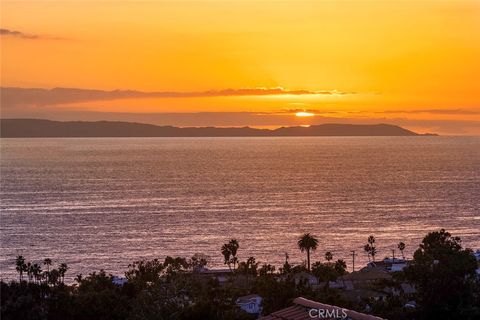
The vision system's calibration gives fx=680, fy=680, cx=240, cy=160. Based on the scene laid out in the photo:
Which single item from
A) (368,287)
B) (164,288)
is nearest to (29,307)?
(164,288)

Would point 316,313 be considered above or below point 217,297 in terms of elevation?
above

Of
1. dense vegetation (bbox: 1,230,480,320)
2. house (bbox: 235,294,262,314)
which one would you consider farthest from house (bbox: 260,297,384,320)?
house (bbox: 235,294,262,314)

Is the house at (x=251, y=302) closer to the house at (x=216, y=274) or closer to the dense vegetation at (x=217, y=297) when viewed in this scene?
the dense vegetation at (x=217, y=297)

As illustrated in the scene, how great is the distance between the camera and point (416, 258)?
995 inches

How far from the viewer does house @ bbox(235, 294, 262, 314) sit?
127 ft

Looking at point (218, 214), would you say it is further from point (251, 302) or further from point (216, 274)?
point (251, 302)

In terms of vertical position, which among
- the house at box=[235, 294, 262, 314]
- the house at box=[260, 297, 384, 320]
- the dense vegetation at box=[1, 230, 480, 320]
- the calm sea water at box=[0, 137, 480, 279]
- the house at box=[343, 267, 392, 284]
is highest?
the house at box=[260, 297, 384, 320]

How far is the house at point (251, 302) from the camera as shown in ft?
127

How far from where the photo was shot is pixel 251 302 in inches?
1585

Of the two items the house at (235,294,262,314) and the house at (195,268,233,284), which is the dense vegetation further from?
the house at (195,268,233,284)

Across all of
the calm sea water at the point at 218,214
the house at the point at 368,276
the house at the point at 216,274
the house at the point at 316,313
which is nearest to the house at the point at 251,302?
the house at the point at 368,276

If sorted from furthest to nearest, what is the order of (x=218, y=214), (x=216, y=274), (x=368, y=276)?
1. (x=218, y=214)
2. (x=216, y=274)
3. (x=368, y=276)

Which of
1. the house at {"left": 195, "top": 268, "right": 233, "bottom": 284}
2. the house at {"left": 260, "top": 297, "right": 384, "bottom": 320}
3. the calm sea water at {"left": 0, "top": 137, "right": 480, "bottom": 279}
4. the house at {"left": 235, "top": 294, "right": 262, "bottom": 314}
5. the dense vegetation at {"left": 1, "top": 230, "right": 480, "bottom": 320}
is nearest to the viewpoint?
the house at {"left": 260, "top": 297, "right": 384, "bottom": 320}

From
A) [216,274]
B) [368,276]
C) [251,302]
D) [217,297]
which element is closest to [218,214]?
[216,274]
